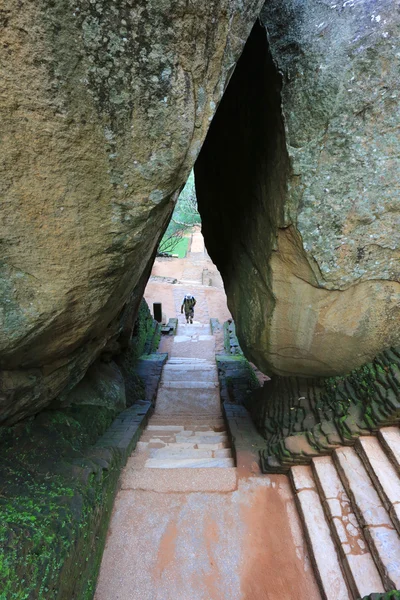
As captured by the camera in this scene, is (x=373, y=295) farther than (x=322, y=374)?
No

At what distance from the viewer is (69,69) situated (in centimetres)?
183

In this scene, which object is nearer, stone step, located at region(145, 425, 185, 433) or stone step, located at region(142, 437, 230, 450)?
stone step, located at region(142, 437, 230, 450)

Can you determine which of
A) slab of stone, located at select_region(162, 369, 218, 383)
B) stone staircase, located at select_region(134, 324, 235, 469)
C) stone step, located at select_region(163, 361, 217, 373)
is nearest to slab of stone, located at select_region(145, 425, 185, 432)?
stone staircase, located at select_region(134, 324, 235, 469)

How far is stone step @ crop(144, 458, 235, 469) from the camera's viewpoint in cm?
391

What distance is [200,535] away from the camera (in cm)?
316

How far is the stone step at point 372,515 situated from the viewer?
246 centimetres

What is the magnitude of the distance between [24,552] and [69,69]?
9.86ft

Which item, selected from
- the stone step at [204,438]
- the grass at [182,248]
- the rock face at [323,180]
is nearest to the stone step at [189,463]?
the stone step at [204,438]

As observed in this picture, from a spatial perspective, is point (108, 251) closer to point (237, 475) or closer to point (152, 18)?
point (152, 18)

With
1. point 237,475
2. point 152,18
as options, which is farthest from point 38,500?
point 152,18

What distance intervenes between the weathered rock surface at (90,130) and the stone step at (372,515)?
296cm

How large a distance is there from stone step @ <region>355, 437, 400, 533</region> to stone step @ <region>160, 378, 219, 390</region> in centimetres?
469

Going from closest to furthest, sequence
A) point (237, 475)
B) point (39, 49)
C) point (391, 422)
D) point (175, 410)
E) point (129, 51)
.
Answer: point (39, 49) → point (129, 51) → point (391, 422) → point (237, 475) → point (175, 410)

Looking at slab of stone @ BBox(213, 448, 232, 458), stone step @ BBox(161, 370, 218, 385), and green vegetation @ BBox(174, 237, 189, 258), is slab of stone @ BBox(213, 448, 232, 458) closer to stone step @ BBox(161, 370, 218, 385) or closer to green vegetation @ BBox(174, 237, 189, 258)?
stone step @ BBox(161, 370, 218, 385)
